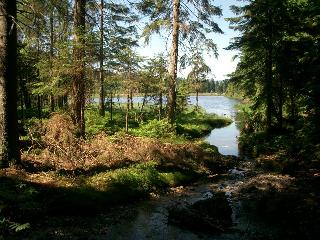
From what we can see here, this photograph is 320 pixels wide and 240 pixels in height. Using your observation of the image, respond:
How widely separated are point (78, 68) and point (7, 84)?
4.78 m

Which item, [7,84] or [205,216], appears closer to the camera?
[205,216]

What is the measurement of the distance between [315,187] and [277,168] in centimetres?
380

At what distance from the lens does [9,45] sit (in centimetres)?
1128

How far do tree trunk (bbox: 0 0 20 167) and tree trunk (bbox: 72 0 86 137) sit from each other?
14.0ft

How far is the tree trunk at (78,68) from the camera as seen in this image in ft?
51.4

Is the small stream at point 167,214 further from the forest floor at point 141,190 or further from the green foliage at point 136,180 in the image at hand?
the green foliage at point 136,180

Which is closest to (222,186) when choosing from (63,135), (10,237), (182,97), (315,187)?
(315,187)

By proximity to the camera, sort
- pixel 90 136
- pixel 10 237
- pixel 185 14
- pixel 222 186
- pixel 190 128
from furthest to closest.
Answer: pixel 190 128 < pixel 185 14 < pixel 90 136 < pixel 222 186 < pixel 10 237

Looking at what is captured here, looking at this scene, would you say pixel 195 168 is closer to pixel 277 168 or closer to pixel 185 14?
pixel 277 168

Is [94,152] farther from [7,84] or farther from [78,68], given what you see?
[7,84]

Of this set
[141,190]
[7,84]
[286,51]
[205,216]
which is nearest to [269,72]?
[286,51]

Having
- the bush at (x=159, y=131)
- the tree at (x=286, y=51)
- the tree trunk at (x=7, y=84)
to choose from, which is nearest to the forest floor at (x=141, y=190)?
the tree trunk at (x=7, y=84)

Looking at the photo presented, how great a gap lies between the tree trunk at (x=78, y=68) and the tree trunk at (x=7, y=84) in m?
4.25

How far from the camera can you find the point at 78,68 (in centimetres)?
1578
